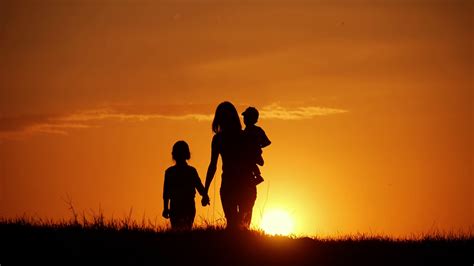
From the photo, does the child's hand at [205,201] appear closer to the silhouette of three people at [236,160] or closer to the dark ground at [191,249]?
the silhouette of three people at [236,160]

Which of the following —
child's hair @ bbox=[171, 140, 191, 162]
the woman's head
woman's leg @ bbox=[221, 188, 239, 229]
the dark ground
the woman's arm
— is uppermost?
the woman's head

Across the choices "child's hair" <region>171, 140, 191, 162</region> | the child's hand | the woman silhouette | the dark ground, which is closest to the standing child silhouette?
"child's hair" <region>171, 140, 191, 162</region>

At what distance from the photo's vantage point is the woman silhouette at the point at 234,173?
13.5 m

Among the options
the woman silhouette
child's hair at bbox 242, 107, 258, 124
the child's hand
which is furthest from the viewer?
the child's hand

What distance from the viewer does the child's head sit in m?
13.8

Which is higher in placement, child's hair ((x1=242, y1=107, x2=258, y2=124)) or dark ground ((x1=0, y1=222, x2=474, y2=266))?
child's hair ((x1=242, y1=107, x2=258, y2=124))

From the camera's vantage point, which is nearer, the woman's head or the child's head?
the woman's head

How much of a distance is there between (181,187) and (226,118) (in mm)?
1855

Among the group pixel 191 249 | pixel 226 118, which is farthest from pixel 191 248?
pixel 226 118

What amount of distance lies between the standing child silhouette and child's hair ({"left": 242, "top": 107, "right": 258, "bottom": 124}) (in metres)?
1.28

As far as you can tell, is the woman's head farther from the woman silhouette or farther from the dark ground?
the dark ground

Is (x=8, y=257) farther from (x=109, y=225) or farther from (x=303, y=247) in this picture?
(x=303, y=247)

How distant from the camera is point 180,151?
1453cm

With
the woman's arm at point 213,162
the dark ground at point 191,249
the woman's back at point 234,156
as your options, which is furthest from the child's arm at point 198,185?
the dark ground at point 191,249
